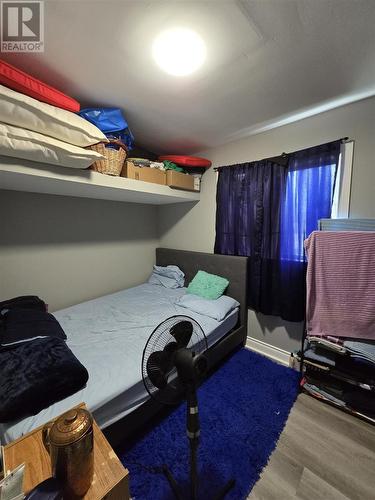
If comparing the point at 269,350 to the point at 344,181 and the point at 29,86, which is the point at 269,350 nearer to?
the point at 344,181

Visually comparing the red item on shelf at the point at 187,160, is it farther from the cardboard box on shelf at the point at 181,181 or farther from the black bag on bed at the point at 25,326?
the black bag on bed at the point at 25,326

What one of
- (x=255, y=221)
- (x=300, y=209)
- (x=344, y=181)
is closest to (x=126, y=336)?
(x=255, y=221)

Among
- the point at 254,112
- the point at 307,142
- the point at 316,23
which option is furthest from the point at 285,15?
the point at 307,142

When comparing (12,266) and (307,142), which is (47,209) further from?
(307,142)

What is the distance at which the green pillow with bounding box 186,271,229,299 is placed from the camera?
7.45 ft

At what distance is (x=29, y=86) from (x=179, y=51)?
0.90 metres

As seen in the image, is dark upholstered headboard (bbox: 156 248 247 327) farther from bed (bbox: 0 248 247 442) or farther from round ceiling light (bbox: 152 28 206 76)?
round ceiling light (bbox: 152 28 206 76)

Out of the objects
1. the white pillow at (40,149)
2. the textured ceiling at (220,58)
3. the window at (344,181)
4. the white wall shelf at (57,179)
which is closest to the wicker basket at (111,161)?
the white wall shelf at (57,179)

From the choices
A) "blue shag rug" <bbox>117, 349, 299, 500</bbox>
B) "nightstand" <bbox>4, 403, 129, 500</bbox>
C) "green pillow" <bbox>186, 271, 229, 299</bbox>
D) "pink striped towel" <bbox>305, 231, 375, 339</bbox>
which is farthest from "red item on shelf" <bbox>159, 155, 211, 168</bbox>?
"nightstand" <bbox>4, 403, 129, 500</bbox>

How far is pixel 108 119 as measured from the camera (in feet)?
5.59

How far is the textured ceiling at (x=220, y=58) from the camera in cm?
95

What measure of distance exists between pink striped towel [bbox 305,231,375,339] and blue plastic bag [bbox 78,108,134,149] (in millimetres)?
1863

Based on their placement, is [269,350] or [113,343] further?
[269,350]

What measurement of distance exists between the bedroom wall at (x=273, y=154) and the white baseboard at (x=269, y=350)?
0.14 ft
